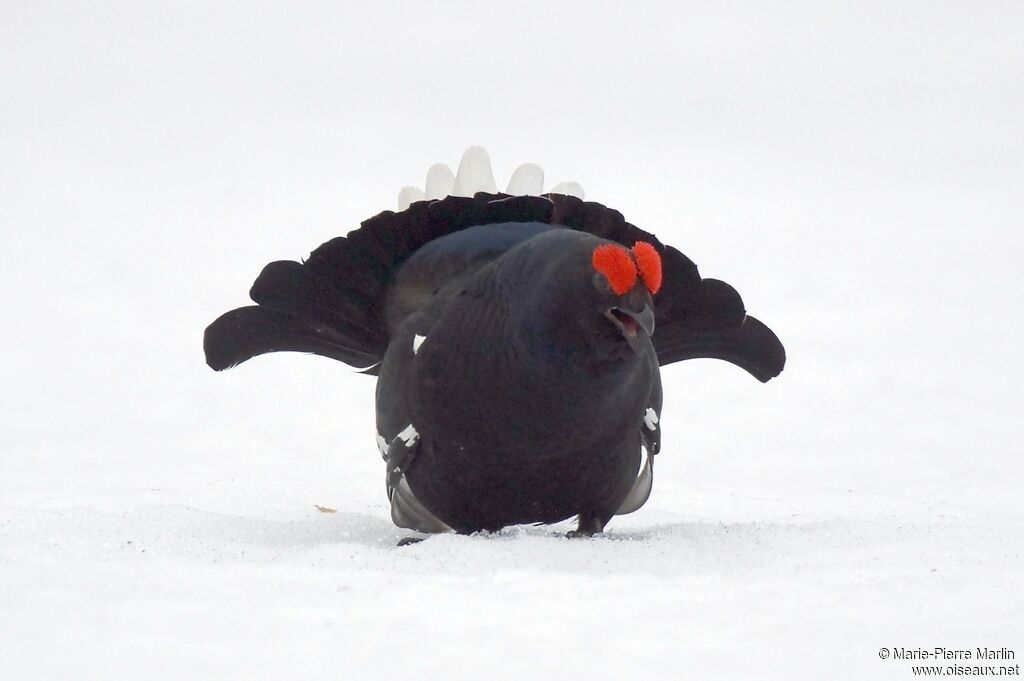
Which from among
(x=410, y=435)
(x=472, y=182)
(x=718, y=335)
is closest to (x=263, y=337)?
(x=410, y=435)

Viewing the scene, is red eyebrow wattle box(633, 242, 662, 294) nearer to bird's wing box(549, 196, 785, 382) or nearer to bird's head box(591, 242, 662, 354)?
bird's head box(591, 242, 662, 354)

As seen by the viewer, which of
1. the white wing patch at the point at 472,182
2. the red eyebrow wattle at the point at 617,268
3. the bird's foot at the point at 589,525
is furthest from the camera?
the white wing patch at the point at 472,182

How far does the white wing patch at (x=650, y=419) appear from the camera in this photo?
319 centimetres

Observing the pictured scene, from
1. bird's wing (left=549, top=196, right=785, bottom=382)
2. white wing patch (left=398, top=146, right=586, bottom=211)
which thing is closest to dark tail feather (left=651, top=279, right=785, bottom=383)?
bird's wing (left=549, top=196, right=785, bottom=382)

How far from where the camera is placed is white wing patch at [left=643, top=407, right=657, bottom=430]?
10.5 ft

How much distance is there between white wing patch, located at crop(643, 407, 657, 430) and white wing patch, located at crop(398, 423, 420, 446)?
600 mm

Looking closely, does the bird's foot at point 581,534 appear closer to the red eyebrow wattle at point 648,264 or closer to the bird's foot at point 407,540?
the bird's foot at point 407,540

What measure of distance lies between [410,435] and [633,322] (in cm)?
68

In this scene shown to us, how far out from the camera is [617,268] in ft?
8.46

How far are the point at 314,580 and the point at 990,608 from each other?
110cm

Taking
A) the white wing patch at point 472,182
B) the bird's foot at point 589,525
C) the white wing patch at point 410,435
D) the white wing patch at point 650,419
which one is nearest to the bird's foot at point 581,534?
the bird's foot at point 589,525

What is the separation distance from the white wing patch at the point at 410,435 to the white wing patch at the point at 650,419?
0.60m

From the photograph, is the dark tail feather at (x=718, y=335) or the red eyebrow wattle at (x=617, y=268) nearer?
the red eyebrow wattle at (x=617, y=268)

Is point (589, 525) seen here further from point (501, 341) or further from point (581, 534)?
point (501, 341)
